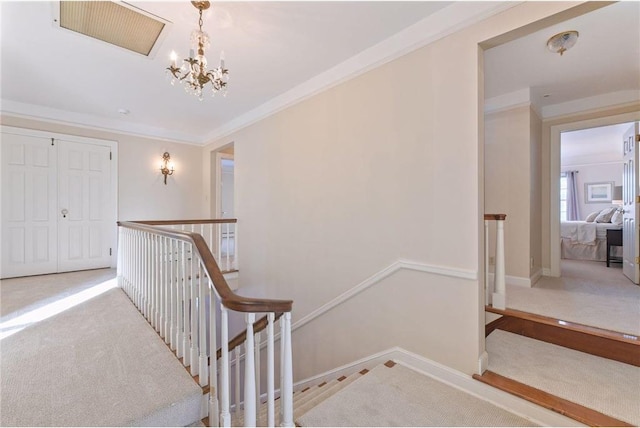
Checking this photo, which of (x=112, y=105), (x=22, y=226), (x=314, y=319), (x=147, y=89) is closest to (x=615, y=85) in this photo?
(x=314, y=319)

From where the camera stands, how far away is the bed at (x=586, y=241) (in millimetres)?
4992

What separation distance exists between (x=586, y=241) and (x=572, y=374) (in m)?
4.69

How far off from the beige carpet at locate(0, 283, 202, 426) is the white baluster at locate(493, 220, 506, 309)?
2458 millimetres

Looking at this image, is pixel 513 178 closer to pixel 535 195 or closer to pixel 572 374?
pixel 535 195

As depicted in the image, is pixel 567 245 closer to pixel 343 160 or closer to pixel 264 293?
pixel 343 160

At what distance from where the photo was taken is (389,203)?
2375mm

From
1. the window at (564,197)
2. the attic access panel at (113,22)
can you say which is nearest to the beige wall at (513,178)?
the attic access panel at (113,22)

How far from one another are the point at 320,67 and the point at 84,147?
3.98 m

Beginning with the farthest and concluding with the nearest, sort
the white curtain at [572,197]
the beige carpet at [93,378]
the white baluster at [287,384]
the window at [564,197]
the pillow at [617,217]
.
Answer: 1. the window at [564,197]
2. the white curtain at [572,197]
3. the pillow at [617,217]
4. the beige carpet at [93,378]
5. the white baluster at [287,384]

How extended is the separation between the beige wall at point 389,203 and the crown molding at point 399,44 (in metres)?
0.06

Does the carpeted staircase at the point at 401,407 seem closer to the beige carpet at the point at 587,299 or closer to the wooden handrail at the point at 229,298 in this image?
the wooden handrail at the point at 229,298

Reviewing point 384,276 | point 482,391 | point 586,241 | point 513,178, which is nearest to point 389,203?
point 384,276

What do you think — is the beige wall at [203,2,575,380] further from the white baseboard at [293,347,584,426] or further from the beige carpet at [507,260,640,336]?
the beige carpet at [507,260,640,336]

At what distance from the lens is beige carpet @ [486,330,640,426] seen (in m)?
1.56
